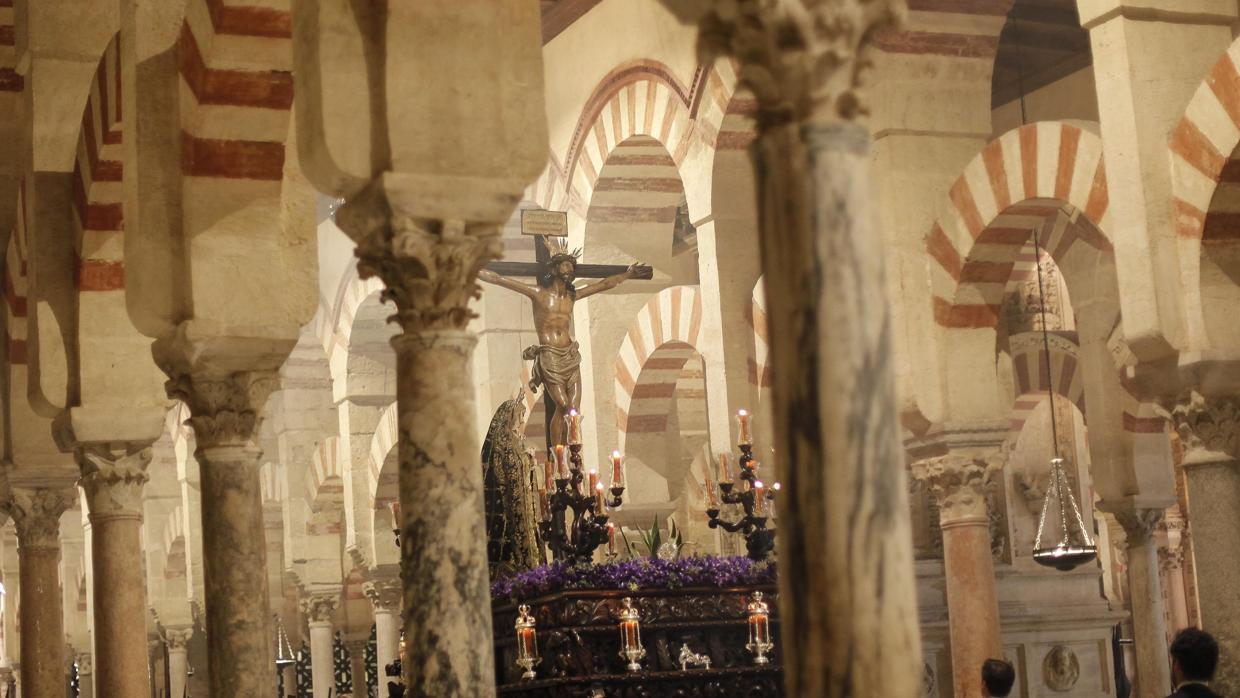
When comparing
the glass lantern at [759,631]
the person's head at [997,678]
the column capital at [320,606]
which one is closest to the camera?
the person's head at [997,678]

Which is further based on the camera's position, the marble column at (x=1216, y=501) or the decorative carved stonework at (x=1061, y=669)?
the decorative carved stonework at (x=1061, y=669)

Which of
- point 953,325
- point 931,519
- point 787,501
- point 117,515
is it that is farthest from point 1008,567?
point 787,501

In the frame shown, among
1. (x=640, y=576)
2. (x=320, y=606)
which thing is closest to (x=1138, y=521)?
(x=640, y=576)

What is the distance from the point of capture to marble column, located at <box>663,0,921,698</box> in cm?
305

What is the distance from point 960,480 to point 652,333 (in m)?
2.60

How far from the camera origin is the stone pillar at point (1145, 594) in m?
11.5

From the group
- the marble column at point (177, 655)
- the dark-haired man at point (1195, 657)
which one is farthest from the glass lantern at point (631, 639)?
the marble column at point (177, 655)

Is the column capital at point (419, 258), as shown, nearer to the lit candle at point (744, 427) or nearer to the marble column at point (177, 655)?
the lit candle at point (744, 427)

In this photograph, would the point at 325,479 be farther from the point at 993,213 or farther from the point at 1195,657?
the point at 1195,657

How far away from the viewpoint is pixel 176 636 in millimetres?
19422

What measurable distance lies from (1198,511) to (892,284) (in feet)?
8.54

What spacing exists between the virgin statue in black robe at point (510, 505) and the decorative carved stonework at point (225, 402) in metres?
2.13

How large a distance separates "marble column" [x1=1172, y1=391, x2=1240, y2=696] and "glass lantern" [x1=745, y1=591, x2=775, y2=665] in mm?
1729

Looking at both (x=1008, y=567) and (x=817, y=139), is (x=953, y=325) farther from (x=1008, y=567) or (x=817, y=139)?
(x=817, y=139)
